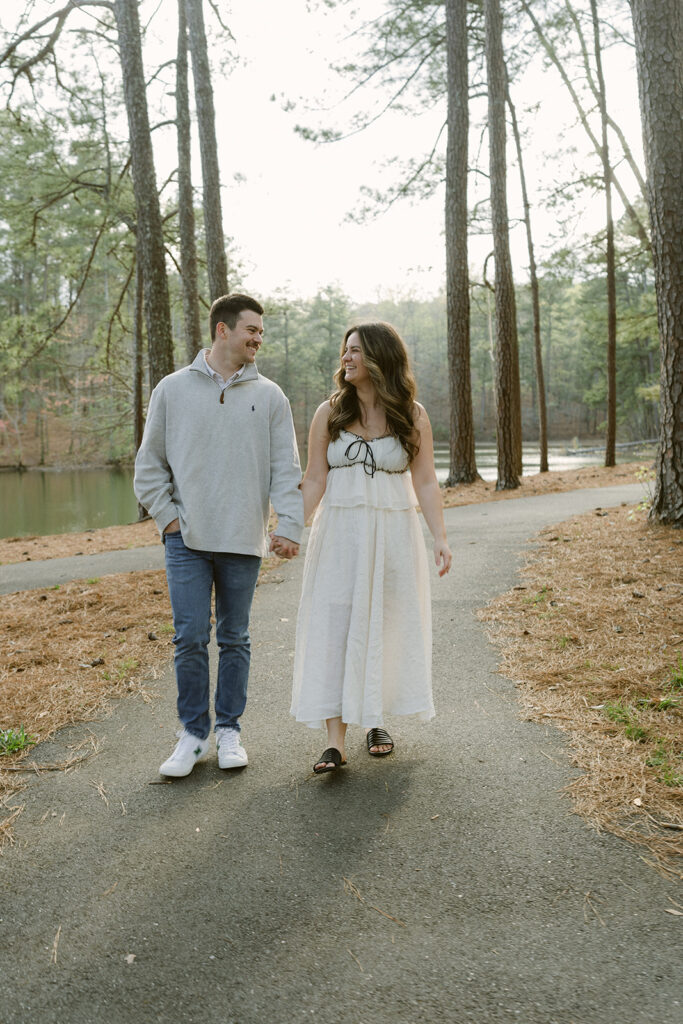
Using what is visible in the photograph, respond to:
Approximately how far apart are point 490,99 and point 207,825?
1548 cm

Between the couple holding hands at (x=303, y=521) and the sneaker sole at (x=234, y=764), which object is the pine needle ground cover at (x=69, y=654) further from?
the couple holding hands at (x=303, y=521)

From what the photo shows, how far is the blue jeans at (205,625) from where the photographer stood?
11.7 feet

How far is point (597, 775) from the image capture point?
334cm

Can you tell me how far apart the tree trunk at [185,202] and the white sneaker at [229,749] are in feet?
42.5

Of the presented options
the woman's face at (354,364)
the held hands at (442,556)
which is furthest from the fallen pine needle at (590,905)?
the woman's face at (354,364)

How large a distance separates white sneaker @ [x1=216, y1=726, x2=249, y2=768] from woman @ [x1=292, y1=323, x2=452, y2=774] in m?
0.35

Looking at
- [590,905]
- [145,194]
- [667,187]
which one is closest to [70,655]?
[590,905]

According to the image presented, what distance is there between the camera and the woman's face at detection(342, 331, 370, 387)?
360 cm

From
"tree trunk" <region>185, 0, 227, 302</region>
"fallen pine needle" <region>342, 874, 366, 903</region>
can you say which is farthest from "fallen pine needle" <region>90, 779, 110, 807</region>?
"tree trunk" <region>185, 0, 227, 302</region>

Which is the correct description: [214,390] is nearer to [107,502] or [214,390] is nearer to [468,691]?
[468,691]

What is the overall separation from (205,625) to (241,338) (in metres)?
1.37

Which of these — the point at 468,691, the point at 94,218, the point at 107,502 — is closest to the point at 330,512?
the point at 468,691

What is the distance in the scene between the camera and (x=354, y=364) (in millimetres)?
3605

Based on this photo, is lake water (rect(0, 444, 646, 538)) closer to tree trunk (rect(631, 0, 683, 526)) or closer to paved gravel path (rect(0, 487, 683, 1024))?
tree trunk (rect(631, 0, 683, 526))
